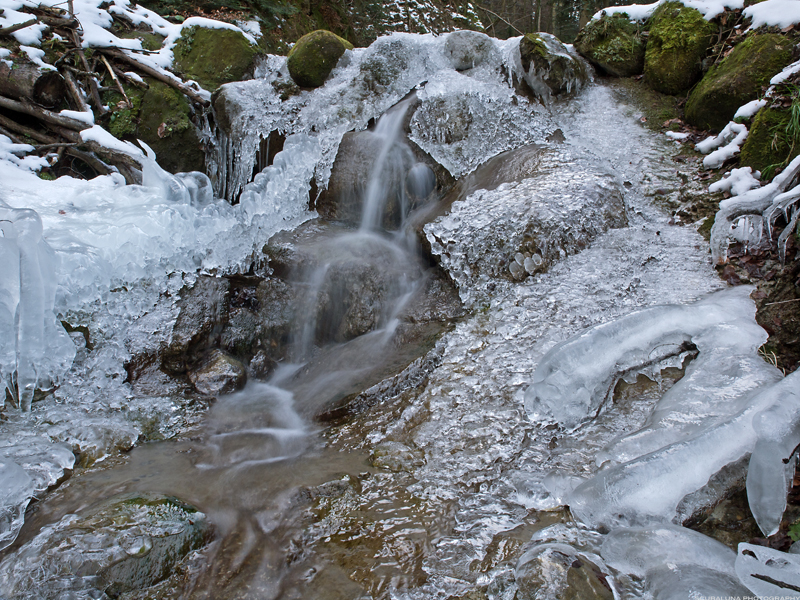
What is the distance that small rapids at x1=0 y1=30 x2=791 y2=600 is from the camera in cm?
185

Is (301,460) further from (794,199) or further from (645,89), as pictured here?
(645,89)

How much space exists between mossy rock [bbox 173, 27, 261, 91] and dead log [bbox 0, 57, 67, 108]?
5.71 feet

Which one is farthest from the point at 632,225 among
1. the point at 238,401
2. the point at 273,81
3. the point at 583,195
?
the point at 273,81

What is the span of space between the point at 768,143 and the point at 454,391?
3.35 m

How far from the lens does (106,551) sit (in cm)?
194

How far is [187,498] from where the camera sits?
7.85ft

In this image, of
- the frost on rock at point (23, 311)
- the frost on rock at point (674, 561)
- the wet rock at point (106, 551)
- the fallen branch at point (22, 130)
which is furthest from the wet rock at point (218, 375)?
the fallen branch at point (22, 130)

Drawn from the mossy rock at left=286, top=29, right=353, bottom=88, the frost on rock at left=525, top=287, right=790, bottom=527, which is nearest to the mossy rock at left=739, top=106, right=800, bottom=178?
the frost on rock at left=525, top=287, right=790, bottom=527

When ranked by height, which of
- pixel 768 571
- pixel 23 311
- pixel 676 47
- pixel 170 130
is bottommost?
pixel 23 311

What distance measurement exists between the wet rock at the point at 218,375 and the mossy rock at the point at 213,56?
15.9 feet

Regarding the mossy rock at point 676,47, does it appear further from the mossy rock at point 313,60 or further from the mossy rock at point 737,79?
the mossy rock at point 313,60

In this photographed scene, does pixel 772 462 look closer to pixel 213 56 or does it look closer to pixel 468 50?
pixel 468 50

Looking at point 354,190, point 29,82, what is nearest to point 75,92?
point 29,82

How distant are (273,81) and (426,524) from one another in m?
6.80
